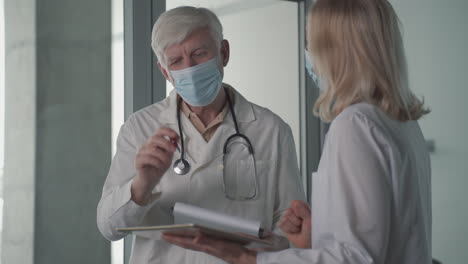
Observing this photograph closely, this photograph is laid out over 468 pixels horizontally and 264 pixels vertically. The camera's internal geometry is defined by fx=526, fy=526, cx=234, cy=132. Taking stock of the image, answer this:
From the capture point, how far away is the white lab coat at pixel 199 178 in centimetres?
167

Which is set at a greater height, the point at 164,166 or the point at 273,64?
the point at 273,64

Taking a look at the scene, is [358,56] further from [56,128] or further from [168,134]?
[56,128]

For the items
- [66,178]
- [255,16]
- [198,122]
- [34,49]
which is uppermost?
[255,16]

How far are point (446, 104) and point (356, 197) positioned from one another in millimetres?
2181

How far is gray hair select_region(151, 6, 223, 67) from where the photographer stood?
1722 mm

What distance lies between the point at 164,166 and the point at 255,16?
6.16ft

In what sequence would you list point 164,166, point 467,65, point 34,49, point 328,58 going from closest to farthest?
point 328,58, point 164,166, point 34,49, point 467,65

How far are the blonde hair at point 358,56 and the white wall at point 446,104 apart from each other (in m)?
1.96

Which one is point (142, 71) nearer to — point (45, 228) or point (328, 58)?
point (45, 228)

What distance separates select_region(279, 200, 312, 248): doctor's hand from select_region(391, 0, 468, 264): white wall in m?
1.85

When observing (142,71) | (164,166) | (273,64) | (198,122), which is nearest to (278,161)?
(198,122)

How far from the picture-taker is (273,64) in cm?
326

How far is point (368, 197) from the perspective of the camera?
101 centimetres

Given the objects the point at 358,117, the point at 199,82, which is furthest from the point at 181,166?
the point at 358,117
